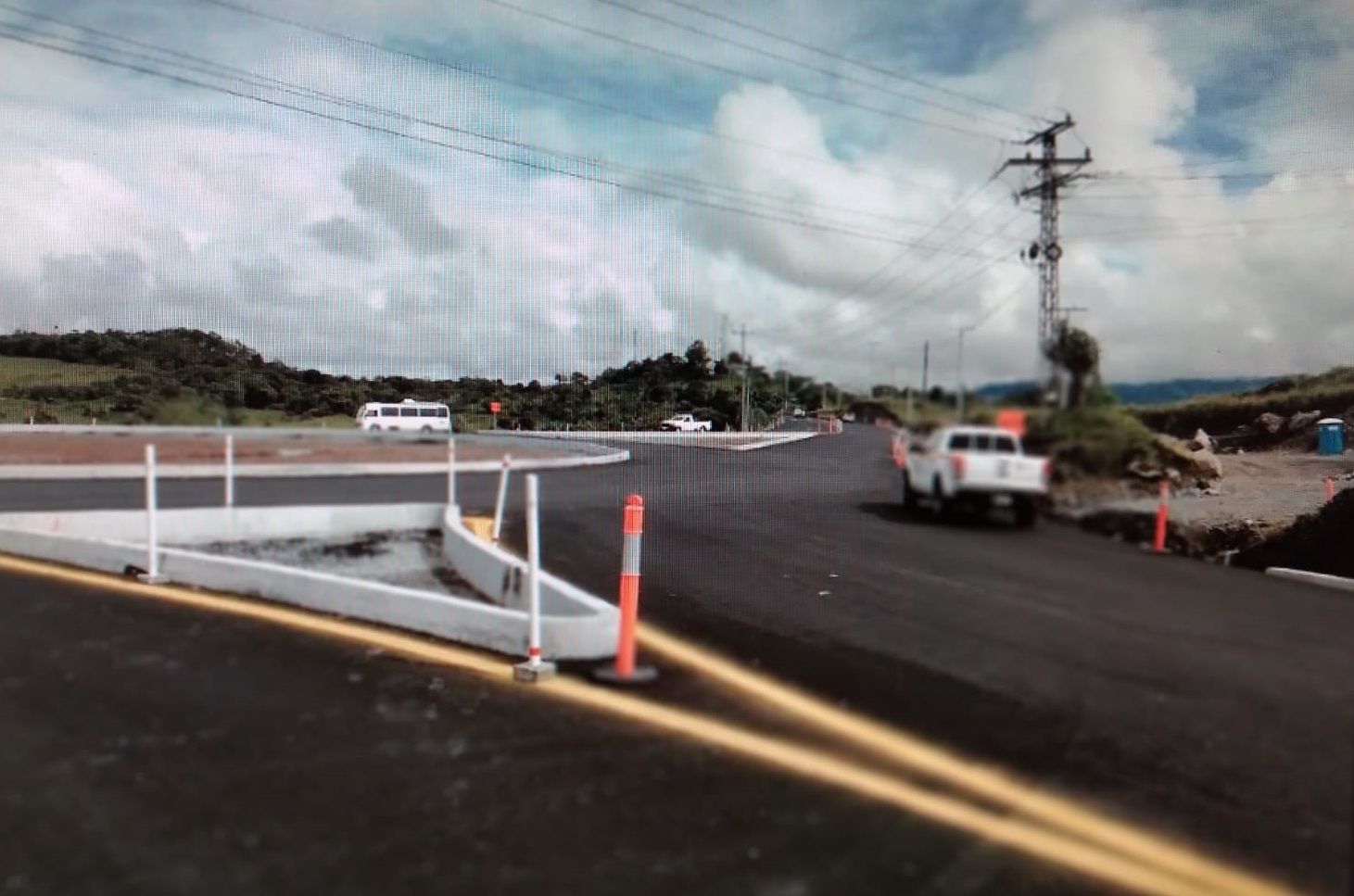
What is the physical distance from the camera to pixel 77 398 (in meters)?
4.46

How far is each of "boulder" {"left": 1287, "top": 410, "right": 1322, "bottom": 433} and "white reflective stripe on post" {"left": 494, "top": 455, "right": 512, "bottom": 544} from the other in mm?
5006

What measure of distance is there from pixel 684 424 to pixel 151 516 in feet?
11.1

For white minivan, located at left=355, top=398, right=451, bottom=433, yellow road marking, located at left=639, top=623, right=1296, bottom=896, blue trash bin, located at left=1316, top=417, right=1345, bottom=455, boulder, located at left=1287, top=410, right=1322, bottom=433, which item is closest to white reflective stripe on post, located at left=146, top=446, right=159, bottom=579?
white minivan, located at left=355, top=398, right=451, bottom=433

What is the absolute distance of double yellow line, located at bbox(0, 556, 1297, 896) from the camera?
2.92 metres

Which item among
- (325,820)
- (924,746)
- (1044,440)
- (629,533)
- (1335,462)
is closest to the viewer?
(1044,440)

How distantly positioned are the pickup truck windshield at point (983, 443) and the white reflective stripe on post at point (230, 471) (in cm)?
298

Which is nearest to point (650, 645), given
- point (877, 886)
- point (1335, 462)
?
point (877, 886)

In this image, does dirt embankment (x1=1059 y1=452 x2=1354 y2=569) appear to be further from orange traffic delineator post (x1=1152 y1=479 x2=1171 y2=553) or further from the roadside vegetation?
the roadside vegetation

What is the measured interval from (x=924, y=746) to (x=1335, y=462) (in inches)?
252

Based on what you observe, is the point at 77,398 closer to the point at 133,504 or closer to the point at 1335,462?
the point at 133,504

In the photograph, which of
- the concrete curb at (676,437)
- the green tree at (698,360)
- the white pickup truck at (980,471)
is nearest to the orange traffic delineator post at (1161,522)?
the white pickup truck at (980,471)

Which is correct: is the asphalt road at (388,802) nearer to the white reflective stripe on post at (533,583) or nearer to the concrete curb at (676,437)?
the white reflective stripe on post at (533,583)

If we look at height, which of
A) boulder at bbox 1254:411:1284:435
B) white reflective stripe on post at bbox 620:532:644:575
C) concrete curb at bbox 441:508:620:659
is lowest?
concrete curb at bbox 441:508:620:659

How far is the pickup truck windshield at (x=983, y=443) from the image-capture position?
2.70 metres
